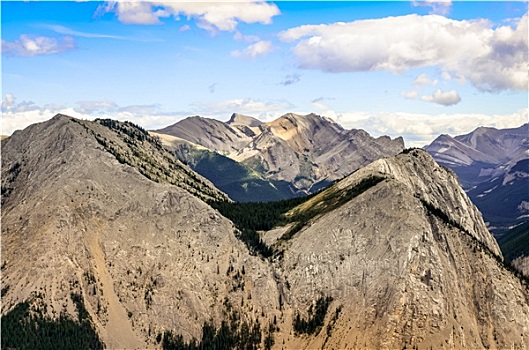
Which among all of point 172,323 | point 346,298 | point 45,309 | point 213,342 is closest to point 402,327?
point 346,298

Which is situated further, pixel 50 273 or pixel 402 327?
pixel 50 273

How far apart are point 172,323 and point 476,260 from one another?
97.5 meters

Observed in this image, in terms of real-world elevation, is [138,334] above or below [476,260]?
below

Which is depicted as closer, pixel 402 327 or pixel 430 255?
pixel 402 327

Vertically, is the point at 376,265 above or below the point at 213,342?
above

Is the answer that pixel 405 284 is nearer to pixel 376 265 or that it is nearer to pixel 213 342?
pixel 376 265

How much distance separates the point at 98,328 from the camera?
622 ft

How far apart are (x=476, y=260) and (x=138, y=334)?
10778 centimetres

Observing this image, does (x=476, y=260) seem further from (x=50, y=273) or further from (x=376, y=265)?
(x=50, y=273)

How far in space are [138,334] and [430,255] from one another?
92.6 m

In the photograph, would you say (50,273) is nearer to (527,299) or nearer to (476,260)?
(476,260)

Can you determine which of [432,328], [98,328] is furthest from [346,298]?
[98,328]

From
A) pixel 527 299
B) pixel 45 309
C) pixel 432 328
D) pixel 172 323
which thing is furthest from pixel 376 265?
pixel 45 309

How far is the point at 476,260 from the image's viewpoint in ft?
655
